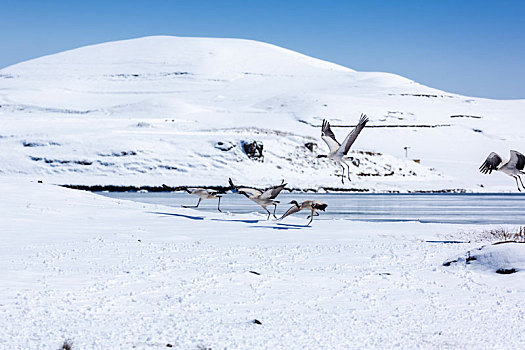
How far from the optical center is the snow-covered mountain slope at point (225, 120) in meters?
57.4

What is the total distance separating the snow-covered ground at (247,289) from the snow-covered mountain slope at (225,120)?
3850cm

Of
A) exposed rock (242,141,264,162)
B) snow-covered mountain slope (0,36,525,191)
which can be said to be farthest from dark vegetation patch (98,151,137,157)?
exposed rock (242,141,264,162)

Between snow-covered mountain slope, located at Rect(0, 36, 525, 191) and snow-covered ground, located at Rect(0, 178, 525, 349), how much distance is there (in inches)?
1516

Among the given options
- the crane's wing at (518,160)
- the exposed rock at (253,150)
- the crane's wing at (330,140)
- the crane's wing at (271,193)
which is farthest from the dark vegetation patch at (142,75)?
the crane's wing at (518,160)

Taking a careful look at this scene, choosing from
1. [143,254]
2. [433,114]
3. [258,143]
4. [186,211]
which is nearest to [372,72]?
[433,114]

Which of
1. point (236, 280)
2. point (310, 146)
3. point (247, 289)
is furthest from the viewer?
point (310, 146)

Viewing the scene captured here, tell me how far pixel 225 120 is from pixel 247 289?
81400 mm

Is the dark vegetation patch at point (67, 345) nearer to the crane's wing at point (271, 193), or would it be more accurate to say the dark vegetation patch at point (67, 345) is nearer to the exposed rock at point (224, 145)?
the crane's wing at point (271, 193)

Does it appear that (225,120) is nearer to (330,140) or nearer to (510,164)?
(330,140)

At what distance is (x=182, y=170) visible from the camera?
5622 centimetres

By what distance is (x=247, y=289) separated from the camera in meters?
10.1

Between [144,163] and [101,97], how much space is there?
231 feet

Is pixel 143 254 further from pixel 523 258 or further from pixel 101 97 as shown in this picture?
pixel 101 97

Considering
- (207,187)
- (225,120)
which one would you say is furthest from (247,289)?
(225,120)
